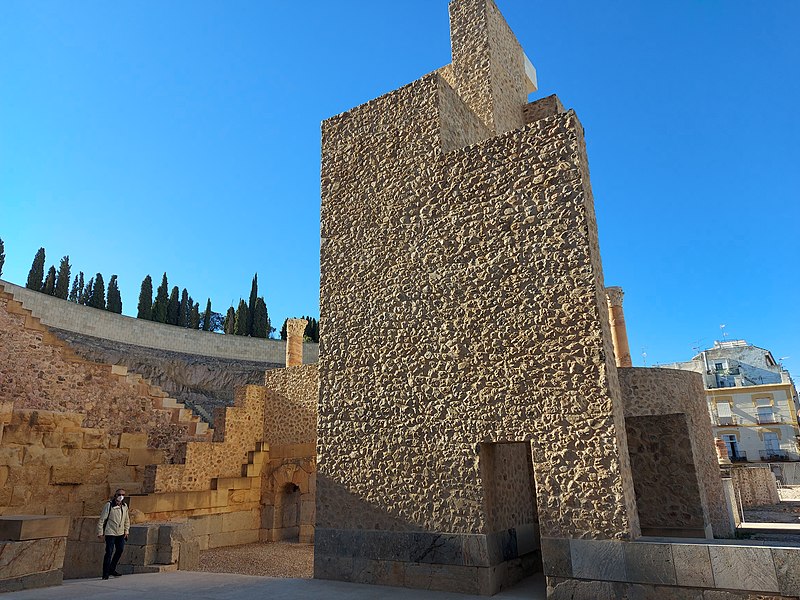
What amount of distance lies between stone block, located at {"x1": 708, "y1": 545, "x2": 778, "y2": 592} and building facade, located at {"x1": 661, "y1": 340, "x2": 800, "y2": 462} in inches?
1141

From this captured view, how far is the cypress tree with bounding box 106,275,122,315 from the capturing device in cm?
3287

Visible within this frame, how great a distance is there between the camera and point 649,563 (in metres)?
4.63

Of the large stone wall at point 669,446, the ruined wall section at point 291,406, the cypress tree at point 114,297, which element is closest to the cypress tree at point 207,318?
the cypress tree at point 114,297

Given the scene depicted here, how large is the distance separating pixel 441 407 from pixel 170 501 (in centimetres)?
743

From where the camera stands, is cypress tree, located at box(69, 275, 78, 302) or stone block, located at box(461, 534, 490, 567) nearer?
stone block, located at box(461, 534, 490, 567)

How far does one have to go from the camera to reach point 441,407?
247 inches

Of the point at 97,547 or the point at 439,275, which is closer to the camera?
the point at 439,275

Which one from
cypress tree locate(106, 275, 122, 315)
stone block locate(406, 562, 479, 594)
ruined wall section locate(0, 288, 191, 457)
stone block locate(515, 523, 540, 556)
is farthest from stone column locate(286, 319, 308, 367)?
cypress tree locate(106, 275, 122, 315)

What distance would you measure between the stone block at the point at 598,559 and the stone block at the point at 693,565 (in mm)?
457

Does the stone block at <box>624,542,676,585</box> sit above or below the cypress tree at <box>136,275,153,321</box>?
below

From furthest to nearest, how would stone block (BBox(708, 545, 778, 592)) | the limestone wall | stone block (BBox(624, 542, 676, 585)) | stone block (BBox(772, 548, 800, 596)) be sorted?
the limestone wall
stone block (BBox(624, 542, 676, 585))
stone block (BBox(708, 545, 778, 592))
stone block (BBox(772, 548, 800, 596))

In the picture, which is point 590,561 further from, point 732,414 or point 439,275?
point 732,414

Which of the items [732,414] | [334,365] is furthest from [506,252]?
[732,414]

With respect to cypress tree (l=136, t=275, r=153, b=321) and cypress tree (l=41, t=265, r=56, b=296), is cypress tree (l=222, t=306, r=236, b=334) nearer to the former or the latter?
cypress tree (l=136, t=275, r=153, b=321)
